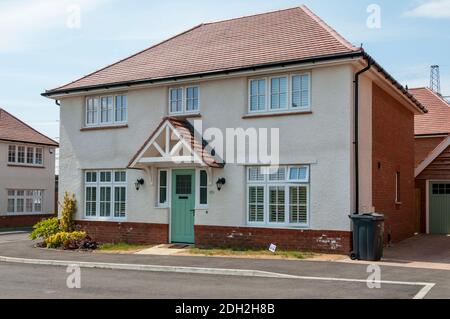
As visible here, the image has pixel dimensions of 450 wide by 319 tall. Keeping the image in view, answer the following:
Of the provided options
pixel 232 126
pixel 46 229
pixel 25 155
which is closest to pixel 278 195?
pixel 232 126

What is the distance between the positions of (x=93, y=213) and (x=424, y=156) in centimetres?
1435

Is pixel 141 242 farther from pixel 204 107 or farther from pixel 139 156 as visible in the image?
pixel 204 107

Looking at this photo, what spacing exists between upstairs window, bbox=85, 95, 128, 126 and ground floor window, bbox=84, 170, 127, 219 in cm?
171

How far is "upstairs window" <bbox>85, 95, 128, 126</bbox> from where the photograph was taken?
18844 millimetres

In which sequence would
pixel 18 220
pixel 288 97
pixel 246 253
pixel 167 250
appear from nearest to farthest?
pixel 246 253 < pixel 288 97 < pixel 167 250 < pixel 18 220

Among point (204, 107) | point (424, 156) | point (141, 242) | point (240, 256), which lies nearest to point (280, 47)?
point (204, 107)

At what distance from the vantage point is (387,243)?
17.3 metres

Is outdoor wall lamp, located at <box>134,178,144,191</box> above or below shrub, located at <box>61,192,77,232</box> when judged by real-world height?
above

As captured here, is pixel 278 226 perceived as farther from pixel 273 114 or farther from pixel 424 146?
pixel 424 146

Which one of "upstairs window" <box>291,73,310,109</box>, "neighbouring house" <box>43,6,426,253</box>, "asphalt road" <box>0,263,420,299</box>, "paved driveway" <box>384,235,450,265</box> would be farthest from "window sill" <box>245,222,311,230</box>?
"asphalt road" <box>0,263,420,299</box>

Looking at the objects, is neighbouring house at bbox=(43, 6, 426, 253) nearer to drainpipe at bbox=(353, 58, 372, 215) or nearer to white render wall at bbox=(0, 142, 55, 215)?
drainpipe at bbox=(353, 58, 372, 215)

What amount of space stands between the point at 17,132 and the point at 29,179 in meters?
2.82

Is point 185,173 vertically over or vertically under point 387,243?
over

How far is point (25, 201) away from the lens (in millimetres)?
33312
